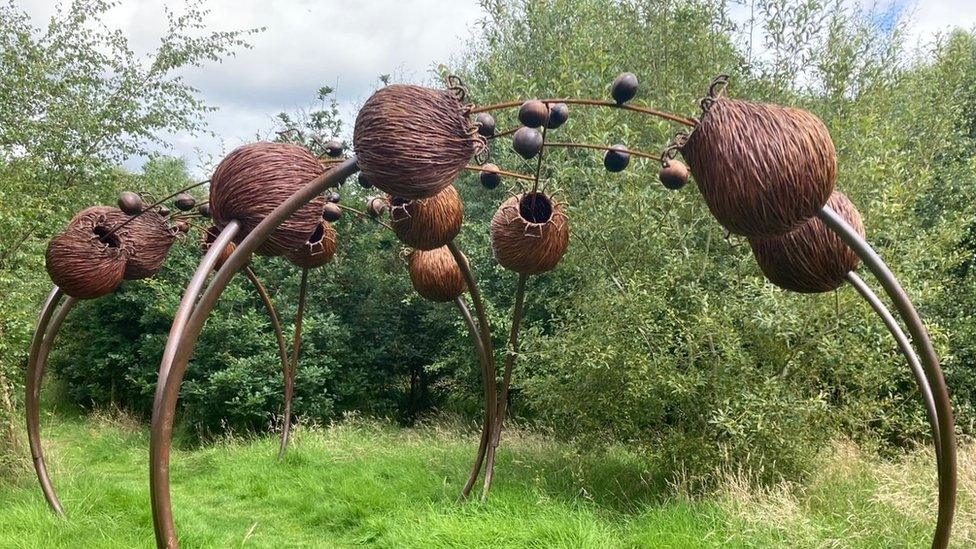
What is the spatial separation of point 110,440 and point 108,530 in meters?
4.50

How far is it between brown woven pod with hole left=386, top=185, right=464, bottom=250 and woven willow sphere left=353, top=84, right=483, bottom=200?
1301 mm

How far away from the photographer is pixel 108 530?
145 inches

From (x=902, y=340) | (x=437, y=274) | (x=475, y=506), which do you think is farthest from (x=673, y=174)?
(x=475, y=506)

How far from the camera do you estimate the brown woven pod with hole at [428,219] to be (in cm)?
330

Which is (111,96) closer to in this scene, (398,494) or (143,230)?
(143,230)

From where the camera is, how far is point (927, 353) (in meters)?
1.73

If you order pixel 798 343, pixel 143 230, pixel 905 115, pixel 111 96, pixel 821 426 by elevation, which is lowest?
pixel 821 426

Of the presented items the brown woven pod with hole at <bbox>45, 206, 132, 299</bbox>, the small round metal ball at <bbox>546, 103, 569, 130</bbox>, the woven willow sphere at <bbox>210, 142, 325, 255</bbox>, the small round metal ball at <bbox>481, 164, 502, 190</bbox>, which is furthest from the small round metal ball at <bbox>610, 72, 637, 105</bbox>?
the brown woven pod with hole at <bbox>45, 206, 132, 299</bbox>

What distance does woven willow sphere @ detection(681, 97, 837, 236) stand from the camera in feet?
4.97

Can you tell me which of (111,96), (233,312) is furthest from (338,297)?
(111,96)

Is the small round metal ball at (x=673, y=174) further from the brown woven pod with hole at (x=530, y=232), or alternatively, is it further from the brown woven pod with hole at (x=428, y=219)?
the brown woven pod with hole at (x=428, y=219)

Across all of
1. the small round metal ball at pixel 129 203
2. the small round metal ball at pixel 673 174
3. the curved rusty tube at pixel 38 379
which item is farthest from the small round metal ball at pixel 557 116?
the curved rusty tube at pixel 38 379

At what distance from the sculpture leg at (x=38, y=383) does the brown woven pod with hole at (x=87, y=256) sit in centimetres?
45

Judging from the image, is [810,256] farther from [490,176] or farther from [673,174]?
[490,176]
